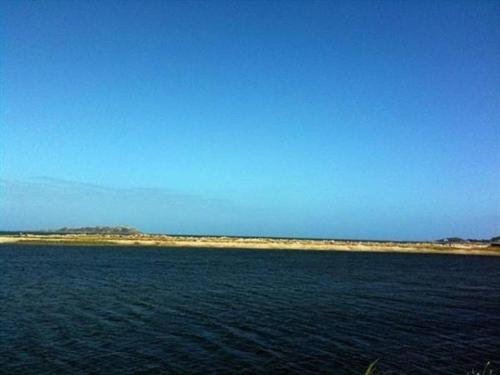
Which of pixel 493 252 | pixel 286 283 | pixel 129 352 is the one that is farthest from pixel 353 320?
pixel 493 252

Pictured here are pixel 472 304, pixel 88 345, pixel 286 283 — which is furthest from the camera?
pixel 286 283

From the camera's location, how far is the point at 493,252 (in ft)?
612

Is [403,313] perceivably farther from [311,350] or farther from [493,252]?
[493,252]

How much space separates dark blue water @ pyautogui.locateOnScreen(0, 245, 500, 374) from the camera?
25.1m

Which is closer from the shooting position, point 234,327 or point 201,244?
point 234,327

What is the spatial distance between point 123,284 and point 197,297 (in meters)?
11.9

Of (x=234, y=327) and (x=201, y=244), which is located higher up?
(x=201, y=244)

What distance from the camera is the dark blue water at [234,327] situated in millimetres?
25141

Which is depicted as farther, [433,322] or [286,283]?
[286,283]

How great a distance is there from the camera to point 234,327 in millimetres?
32875

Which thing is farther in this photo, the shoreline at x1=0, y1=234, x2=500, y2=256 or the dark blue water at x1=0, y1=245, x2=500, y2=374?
the shoreline at x1=0, y1=234, x2=500, y2=256

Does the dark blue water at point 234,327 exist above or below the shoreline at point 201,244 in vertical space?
below

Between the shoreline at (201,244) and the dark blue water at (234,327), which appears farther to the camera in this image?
the shoreline at (201,244)

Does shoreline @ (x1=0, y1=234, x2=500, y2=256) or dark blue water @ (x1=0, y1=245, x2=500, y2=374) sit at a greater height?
shoreline @ (x1=0, y1=234, x2=500, y2=256)
